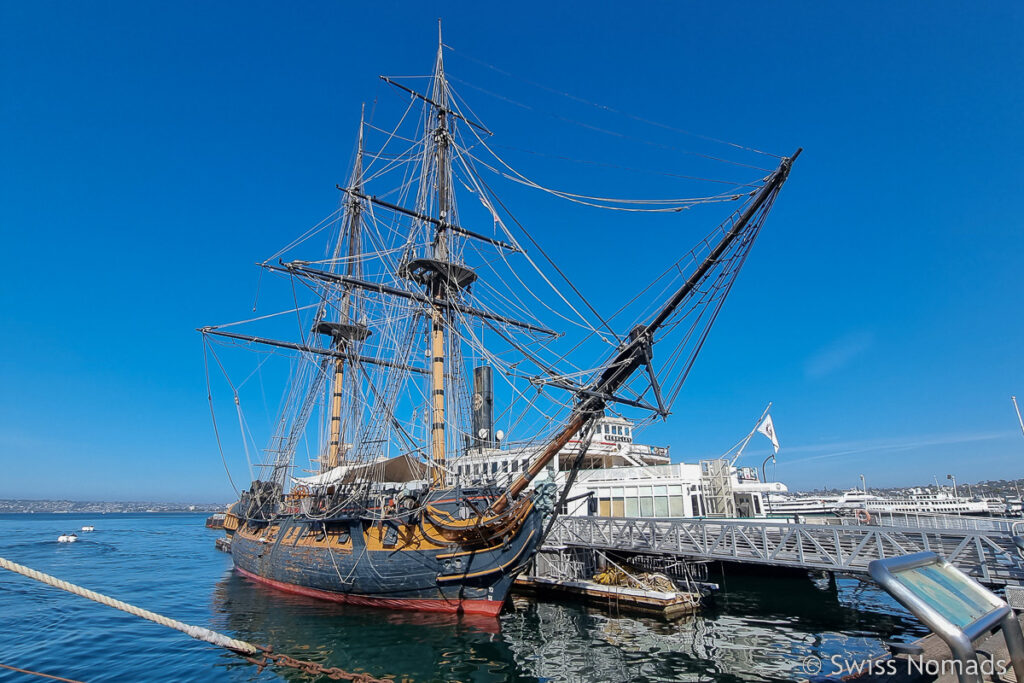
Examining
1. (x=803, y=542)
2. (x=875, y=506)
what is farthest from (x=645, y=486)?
(x=875, y=506)

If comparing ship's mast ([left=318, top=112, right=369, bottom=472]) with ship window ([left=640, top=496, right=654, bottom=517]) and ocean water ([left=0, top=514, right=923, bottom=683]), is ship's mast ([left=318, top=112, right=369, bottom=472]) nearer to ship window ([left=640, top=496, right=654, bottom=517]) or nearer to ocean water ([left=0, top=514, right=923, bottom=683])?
ocean water ([left=0, top=514, right=923, bottom=683])

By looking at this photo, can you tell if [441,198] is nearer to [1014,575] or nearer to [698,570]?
[698,570]

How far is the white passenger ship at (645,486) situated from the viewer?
28078 millimetres

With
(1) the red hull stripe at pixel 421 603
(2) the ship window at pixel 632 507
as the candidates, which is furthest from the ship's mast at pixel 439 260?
(2) the ship window at pixel 632 507

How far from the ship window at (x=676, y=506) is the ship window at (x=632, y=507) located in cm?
202

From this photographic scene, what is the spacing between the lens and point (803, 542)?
68.2 feet

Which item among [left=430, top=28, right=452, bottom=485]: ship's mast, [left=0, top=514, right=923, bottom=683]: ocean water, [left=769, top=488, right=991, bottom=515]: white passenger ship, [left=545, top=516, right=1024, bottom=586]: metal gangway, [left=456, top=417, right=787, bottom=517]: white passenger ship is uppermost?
[left=430, top=28, right=452, bottom=485]: ship's mast

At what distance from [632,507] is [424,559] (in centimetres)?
1341

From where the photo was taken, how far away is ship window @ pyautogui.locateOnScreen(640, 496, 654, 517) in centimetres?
2889

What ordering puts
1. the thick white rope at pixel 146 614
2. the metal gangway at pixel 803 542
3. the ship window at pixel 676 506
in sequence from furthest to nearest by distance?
the ship window at pixel 676 506
the metal gangway at pixel 803 542
the thick white rope at pixel 146 614

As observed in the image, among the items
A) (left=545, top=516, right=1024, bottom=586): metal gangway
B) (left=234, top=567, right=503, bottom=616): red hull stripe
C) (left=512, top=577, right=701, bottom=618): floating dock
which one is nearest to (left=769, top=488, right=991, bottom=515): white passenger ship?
(left=545, top=516, right=1024, bottom=586): metal gangway

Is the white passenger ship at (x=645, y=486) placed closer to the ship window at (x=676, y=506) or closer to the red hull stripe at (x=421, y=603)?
the ship window at (x=676, y=506)

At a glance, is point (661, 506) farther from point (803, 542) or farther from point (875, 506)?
point (875, 506)

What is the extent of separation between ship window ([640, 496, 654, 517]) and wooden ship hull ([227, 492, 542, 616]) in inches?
401
